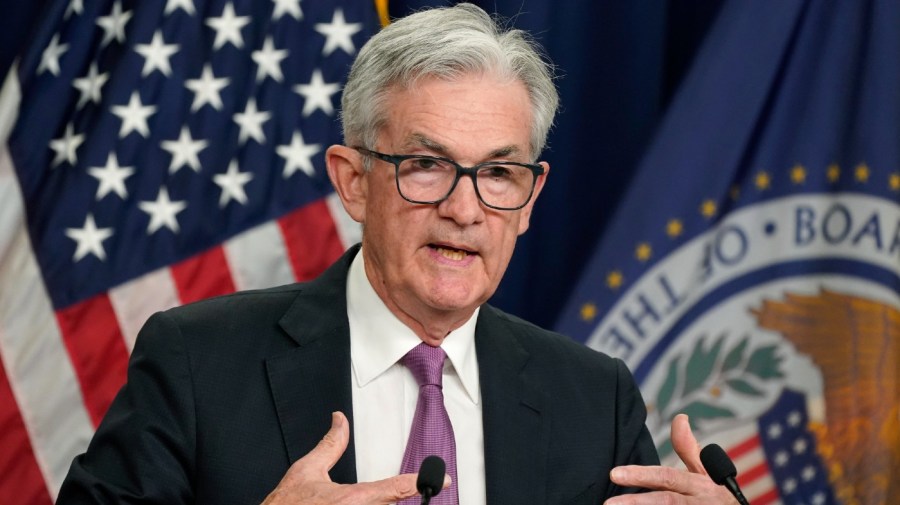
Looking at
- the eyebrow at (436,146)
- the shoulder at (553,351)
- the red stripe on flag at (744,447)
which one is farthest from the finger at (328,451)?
the red stripe on flag at (744,447)

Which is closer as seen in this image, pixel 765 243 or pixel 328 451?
pixel 328 451

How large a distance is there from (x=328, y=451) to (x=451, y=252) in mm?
469

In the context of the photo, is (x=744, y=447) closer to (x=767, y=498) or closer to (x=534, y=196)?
(x=767, y=498)

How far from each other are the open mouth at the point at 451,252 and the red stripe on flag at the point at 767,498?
6.19 ft

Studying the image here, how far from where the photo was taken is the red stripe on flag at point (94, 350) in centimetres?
331

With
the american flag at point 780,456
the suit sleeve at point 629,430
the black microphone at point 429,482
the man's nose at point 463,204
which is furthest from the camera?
the american flag at point 780,456

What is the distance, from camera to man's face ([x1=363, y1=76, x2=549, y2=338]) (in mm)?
2047

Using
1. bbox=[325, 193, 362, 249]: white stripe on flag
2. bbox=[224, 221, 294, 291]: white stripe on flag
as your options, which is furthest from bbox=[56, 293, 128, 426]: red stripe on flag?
bbox=[325, 193, 362, 249]: white stripe on flag

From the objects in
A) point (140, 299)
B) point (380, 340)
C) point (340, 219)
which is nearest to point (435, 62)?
point (380, 340)

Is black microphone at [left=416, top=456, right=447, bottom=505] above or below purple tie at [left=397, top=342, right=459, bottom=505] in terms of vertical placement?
above

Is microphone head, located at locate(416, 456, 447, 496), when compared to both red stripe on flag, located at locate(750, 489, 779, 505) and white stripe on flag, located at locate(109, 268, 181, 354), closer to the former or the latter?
white stripe on flag, located at locate(109, 268, 181, 354)

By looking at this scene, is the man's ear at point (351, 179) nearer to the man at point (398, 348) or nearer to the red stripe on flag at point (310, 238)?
the man at point (398, 348)

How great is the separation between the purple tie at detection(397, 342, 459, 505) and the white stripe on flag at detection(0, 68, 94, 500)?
5.03 feet

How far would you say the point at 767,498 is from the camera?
3.60 metres
